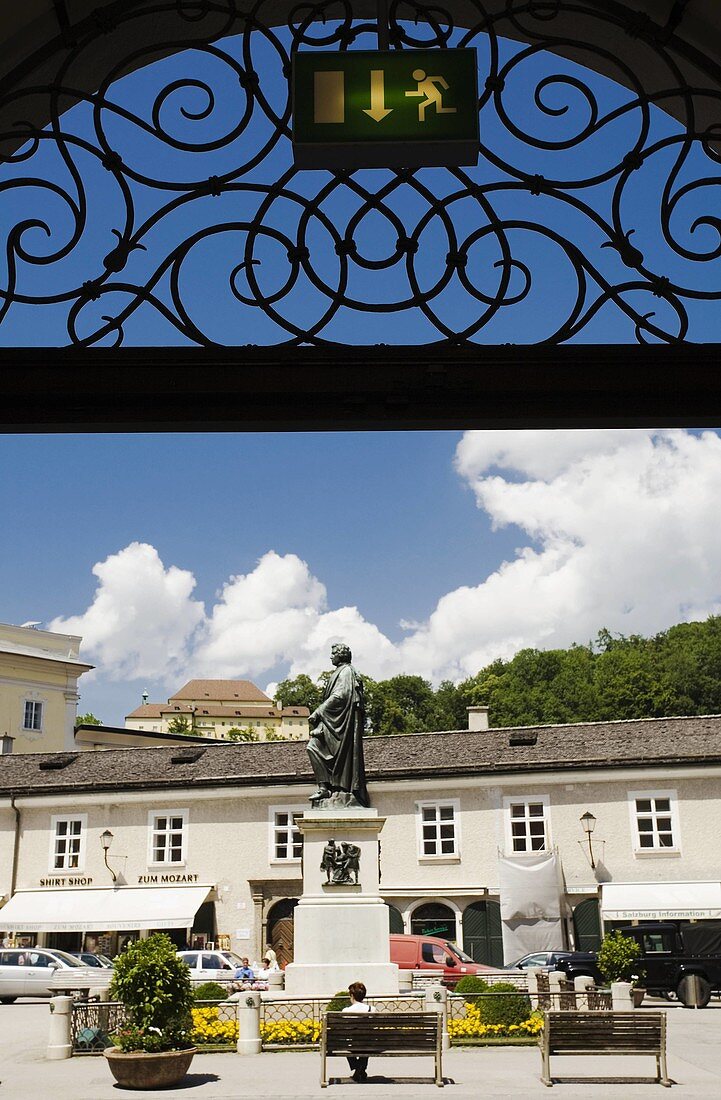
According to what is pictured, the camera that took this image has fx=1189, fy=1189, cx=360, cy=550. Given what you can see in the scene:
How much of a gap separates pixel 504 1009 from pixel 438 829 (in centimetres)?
1511

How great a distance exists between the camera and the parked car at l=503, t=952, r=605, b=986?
2553cm

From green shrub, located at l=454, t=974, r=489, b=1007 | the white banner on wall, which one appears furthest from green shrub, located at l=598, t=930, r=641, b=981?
the white banner on wall

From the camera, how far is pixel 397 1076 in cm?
1312

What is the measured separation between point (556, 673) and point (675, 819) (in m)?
46.9

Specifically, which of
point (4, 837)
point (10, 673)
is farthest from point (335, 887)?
point (10, 673)

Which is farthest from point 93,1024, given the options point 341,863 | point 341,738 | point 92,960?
point 92,960

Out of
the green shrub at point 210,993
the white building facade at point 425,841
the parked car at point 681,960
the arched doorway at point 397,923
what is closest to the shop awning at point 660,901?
the white building facade at point 425,841

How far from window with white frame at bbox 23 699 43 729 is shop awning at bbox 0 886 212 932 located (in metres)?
19.2

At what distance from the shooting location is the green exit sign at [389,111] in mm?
4070

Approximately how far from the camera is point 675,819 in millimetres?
30266

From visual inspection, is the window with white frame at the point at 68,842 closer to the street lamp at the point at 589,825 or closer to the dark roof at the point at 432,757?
the dark roof at the point at 432,757

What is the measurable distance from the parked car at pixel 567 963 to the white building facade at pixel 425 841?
114 inches

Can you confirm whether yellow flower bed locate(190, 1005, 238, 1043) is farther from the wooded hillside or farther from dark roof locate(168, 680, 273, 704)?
dark roof locate(168, 680, 273, 704)

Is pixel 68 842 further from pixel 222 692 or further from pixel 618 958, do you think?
pixel 222 692
